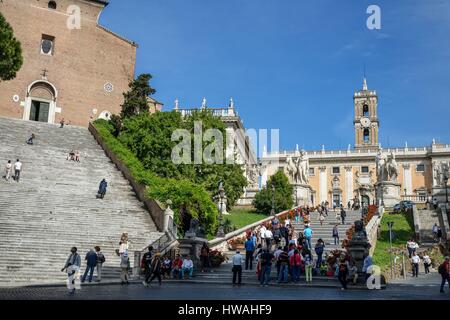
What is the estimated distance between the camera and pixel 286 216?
35531mm

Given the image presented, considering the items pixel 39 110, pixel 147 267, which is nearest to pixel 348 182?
pixel 39 110

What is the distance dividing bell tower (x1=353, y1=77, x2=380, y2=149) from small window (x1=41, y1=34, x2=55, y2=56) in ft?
196

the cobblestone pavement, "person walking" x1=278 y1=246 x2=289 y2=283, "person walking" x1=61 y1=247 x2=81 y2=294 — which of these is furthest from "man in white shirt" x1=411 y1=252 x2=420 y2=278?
"person walking" x1=61 y1=247 x2=81 y2=294

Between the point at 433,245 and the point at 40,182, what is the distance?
68.9ft

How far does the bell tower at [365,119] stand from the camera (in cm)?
9531

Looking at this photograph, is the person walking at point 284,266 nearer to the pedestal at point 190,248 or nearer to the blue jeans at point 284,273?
the blue jeans at point 284,273

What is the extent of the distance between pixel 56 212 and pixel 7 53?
7.46m

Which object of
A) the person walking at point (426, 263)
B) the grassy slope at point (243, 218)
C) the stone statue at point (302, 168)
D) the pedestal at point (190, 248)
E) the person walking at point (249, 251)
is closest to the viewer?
the pedestal at point (190, 248)

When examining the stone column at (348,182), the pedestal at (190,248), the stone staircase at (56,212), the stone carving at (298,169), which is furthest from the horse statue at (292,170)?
the stone column at (348,182)

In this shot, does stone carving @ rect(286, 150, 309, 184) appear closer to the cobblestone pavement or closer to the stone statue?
the stone statue

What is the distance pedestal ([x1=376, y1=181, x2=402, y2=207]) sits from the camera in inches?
1644

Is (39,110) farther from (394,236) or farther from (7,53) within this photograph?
(394,236)
